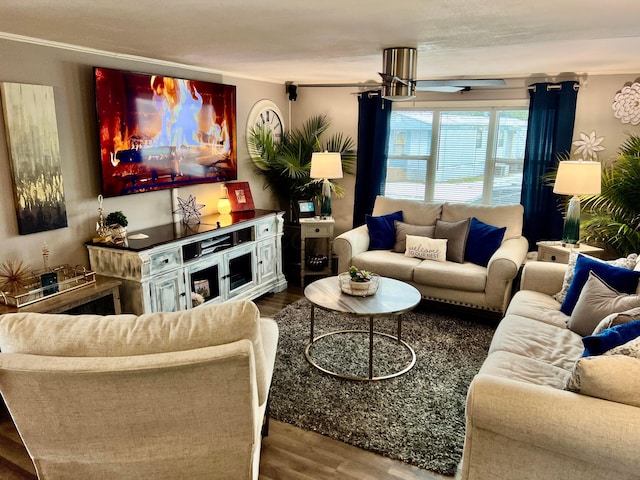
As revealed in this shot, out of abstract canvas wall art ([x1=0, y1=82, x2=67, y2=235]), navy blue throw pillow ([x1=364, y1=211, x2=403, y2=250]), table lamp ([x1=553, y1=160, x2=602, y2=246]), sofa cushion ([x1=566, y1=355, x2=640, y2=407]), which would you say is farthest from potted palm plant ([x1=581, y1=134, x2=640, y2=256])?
abstract canvas wall art ([x1=0, y1=82, x2=67, y2=235])

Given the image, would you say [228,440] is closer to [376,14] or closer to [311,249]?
[376,14]

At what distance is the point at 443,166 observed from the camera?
16.9ft

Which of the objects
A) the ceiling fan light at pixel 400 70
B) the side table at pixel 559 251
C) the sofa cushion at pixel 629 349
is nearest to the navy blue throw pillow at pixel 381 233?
the side table at pixel 559 251

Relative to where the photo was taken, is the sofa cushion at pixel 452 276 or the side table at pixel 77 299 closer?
the side table at pixel 77 299

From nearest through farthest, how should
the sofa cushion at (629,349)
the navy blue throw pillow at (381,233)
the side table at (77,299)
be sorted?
the sofa cushion at (629,349) → the side table at (77,299) → the navy blue throw pillow at (381,233)

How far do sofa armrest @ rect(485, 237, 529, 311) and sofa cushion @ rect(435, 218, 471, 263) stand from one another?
37 centimetres

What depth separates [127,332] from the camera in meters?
1.64

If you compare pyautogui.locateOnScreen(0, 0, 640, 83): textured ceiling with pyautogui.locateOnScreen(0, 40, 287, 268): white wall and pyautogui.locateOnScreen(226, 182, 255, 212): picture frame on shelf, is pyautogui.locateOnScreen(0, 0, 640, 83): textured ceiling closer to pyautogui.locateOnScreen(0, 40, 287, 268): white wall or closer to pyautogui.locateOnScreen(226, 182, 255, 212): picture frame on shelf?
pyautogui.locateOnScreen(0, 40, 287, 268): white wall

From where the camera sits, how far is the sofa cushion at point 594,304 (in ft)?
8.33

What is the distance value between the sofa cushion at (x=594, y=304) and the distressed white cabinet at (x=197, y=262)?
2.68 metres

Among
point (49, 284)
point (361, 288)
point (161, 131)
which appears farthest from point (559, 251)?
point (49, 284)

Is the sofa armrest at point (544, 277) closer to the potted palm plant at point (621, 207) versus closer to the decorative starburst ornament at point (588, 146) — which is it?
the potted palm plant at point (621, 207)

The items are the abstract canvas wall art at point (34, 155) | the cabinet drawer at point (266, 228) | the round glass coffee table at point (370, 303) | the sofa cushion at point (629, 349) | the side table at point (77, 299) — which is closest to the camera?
the sofa cushion at point (629, 349)

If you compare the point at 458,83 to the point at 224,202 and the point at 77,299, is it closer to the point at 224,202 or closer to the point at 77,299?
the point at 224,202
